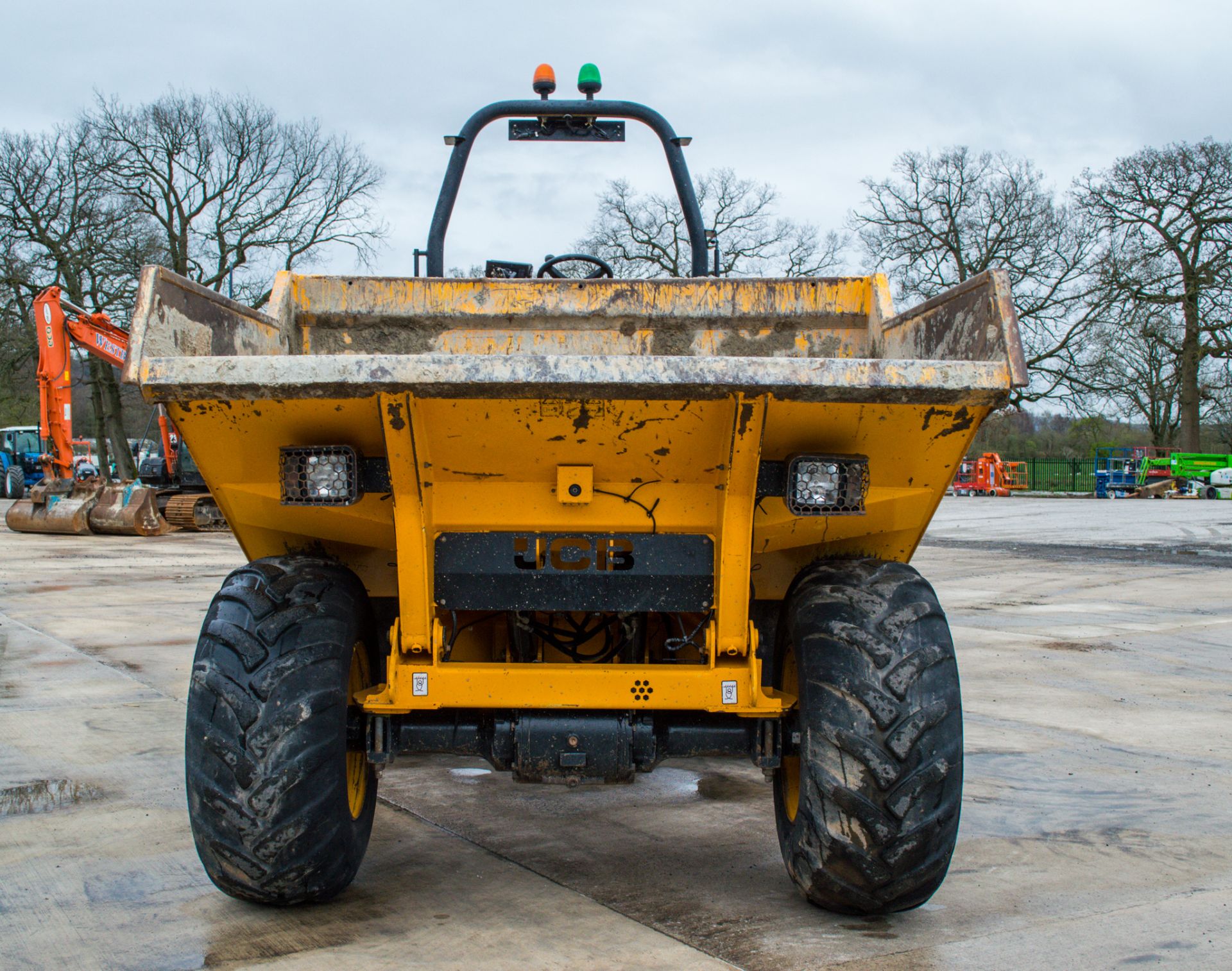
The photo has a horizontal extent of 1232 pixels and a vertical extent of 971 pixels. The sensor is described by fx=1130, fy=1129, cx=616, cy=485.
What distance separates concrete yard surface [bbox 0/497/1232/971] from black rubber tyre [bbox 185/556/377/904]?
0.68 ft

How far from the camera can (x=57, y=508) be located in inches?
767

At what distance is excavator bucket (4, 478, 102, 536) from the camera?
19344 mm

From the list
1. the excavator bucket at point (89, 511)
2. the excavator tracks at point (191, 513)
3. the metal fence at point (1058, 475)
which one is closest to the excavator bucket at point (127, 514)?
the excavator bucket at point (89, 511)

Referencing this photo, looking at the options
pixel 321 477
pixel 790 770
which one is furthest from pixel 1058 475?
pixel 321 477

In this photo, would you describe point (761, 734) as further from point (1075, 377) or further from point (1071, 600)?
point (1075, 377)

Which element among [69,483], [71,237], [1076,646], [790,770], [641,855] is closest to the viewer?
[790,770]

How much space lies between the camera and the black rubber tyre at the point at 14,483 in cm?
3625

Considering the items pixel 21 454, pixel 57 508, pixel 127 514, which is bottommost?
pixel 127 514

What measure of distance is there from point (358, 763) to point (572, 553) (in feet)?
2.99

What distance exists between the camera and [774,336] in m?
4.03

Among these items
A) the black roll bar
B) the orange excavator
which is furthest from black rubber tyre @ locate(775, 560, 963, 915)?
the orange excavator

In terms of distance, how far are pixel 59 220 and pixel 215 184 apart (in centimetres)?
429

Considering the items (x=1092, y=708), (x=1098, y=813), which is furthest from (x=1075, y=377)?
(x=1098, y=813)

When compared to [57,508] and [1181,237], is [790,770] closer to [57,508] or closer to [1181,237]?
[57,508]
